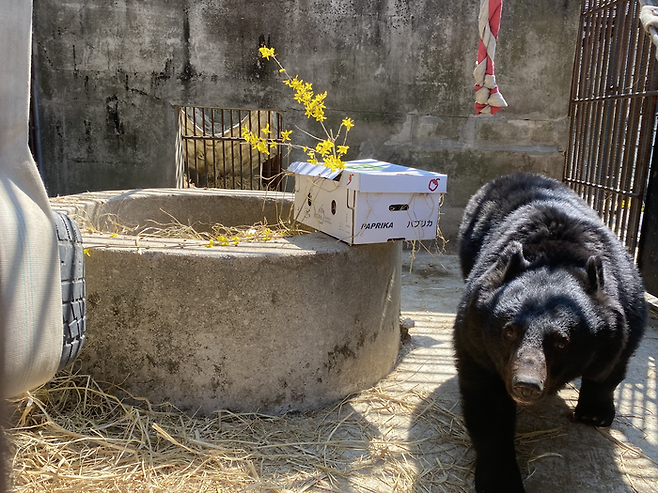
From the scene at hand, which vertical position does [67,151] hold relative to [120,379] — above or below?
above

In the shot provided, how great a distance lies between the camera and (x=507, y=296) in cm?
227

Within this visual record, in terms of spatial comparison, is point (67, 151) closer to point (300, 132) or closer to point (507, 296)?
point (300, 132)

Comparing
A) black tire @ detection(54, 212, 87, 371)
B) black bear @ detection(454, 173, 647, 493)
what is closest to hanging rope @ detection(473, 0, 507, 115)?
black bear @ detection(454, 173, 647, 493)

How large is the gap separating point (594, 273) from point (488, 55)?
6.72ft

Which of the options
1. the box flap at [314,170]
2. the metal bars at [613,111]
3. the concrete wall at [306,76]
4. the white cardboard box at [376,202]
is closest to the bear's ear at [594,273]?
the white cardboard box at [376,202]

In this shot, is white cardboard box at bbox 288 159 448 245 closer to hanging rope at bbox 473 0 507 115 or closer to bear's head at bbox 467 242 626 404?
bear's head at bbox 467 242 626 404

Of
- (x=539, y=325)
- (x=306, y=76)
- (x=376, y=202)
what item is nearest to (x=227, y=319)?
(x=376, y=202)

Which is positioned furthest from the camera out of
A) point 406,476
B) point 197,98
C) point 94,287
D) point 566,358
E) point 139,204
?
point 197,98

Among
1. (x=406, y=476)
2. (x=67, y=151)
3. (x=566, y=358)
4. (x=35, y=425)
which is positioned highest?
(x=67, y=151)

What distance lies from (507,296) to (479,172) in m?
4.50

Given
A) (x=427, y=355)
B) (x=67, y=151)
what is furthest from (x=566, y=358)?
(x=67, y=151)

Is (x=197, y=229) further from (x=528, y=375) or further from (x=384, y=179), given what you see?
(x=528, y=375)

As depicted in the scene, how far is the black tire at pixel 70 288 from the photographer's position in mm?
1621

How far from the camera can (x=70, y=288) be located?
1659mm
